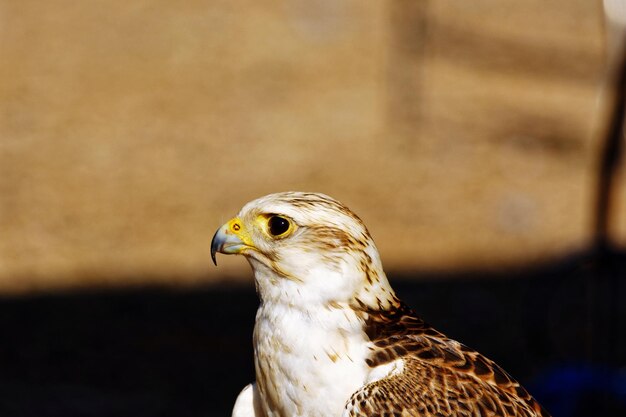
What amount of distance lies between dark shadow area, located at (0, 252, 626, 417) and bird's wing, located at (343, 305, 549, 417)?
238 cm

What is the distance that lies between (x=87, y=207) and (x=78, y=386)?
94.6 inches

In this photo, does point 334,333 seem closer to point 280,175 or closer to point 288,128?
point 280,175

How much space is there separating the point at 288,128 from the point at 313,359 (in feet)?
22.6

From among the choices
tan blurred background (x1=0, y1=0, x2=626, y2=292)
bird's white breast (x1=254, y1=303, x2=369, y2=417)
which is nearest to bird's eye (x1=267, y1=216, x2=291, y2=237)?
bird's white breast (x1=254, y1=303, x2=369, y2=417)

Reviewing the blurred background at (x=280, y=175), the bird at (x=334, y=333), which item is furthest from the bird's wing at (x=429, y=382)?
the blurred background at (x=280, y=175)

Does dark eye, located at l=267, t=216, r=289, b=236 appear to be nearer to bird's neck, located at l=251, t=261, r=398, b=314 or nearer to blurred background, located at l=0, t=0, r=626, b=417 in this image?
bird's neck, located at l=251, t=261, r=398, b=314

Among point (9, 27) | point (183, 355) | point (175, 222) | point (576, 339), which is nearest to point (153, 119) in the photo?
point (175, 222)

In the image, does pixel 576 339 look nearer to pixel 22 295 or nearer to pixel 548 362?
pixel 548 362

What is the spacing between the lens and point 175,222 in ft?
28.7

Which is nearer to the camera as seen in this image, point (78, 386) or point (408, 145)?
point (78, 386)

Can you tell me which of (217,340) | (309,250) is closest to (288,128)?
(217,340)

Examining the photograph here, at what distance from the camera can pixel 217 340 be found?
24.0ft

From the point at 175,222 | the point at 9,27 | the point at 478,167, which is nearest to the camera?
the point at 175,222

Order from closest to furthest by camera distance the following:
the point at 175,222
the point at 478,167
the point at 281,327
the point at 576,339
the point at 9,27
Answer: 1. the point at 281,327
2. the point at 576,339
3. the point at 175,222
4. the point at 478,167
5. the point at 9,27
